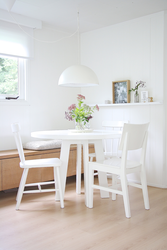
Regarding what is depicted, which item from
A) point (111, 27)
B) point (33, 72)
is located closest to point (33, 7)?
point (33, 72)

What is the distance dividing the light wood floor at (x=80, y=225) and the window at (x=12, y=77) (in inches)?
56.6

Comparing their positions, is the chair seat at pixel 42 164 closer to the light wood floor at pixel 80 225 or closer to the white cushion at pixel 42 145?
the light wood floor at pixel 80 225

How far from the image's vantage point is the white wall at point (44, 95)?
3.91 metres

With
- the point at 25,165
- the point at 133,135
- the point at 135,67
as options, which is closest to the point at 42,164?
the point at 25,165

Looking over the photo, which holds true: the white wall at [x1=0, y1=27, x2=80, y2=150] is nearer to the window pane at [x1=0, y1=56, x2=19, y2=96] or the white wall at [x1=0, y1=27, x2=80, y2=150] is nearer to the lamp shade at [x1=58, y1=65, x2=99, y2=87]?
the window pane at [x1=0, y1=56, x2=19, y2=96]

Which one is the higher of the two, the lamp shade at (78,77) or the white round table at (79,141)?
the lamp shade at (78,77)

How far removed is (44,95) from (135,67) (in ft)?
4.68

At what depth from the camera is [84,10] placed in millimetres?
3709

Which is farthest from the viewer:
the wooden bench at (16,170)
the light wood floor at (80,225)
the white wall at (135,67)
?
the white wall at (135,67)

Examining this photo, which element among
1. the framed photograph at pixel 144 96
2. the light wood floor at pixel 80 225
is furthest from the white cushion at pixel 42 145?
the framed photograph at pixel 144 96

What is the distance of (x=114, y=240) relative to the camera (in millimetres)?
2217

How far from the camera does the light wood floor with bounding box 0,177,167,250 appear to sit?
85.1 inches

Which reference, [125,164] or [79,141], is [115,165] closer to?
[125,164]

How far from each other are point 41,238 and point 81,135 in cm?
103
